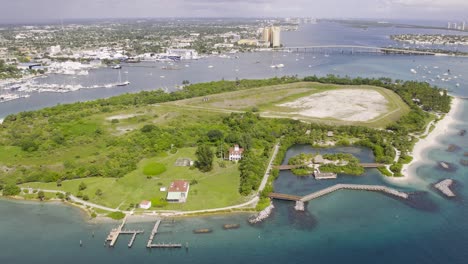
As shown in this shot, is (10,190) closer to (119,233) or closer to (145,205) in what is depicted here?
(119,233)

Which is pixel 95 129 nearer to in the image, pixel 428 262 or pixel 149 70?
pixel 428 262

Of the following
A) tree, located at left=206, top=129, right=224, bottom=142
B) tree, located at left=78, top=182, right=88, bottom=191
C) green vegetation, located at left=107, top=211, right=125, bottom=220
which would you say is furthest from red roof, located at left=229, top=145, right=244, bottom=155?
tree, located at left=78, top=182, right=88, bottom=191

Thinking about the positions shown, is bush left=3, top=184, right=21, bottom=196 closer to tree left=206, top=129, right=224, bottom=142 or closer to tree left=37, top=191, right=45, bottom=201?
tree left=37, top=191, right=45, bottom=201

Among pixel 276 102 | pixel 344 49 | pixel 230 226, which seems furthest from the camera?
pixel 344 49

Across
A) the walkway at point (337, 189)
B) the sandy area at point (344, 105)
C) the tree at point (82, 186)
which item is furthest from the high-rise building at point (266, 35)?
the tree at point (82, 186)

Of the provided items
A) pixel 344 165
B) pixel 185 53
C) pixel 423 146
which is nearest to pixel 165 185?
pixel 344 165
